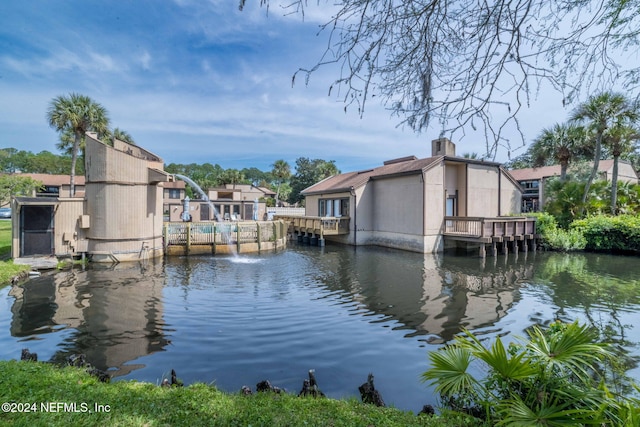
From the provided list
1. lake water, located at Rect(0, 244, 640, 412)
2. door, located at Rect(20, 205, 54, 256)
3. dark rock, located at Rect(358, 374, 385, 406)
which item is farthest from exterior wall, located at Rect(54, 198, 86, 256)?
dark rock, located at Rect(358, 374, 385, 406)

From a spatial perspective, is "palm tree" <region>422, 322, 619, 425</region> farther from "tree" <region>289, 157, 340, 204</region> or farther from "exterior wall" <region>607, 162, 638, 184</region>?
"tree" <region>289, 157, 340, 204</region>

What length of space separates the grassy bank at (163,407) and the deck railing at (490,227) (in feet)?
53.8

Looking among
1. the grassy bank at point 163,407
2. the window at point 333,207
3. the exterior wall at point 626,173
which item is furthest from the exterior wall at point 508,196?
the grassy bank at point 163,407

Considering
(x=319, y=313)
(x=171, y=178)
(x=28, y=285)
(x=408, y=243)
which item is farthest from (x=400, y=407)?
(x=408, y=243)

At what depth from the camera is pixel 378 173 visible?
24.1 meters

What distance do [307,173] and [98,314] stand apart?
47.7 meters

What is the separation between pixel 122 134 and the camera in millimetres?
34406

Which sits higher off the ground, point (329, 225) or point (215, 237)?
point (329, 225)

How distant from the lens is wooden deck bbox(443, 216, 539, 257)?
709 inches

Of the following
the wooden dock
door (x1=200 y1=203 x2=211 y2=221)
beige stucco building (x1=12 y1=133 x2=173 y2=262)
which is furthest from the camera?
door (x1=200 y1=203 x2=211 y2=221)

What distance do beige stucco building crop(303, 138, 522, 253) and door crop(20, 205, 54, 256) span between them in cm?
1670

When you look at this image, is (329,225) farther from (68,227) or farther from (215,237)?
(68,227)

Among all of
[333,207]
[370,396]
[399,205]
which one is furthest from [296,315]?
[333,207]

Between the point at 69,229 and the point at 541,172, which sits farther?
the point at 541,172
